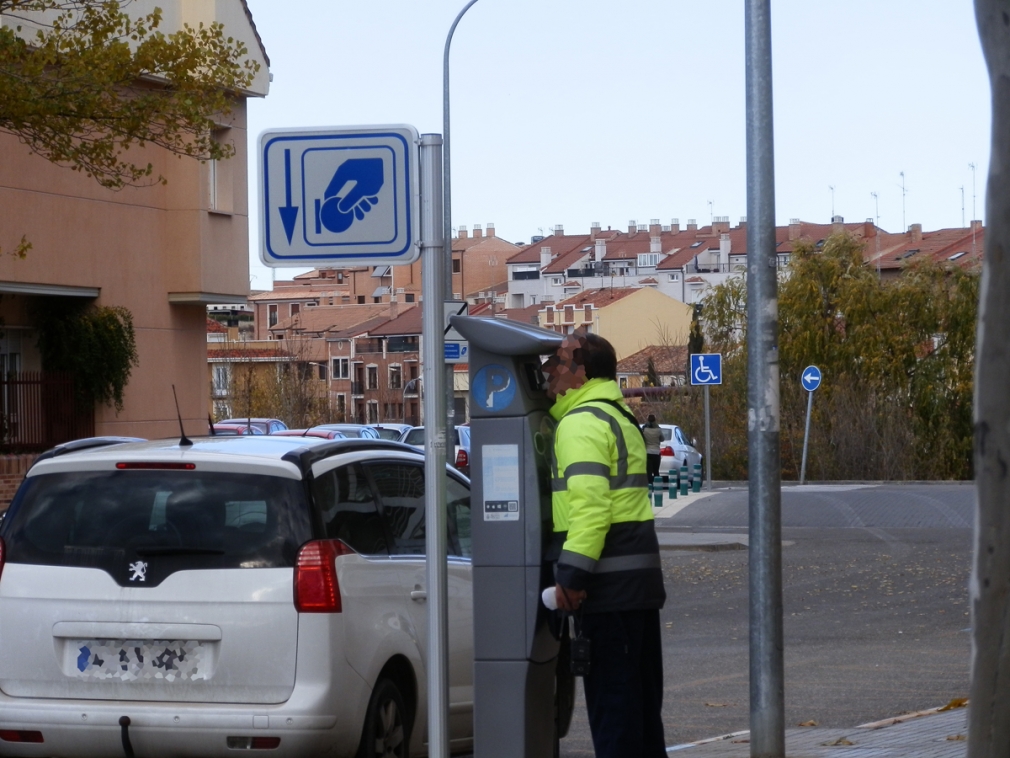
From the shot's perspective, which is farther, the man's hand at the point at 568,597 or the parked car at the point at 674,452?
the parked car at the point at 674,452

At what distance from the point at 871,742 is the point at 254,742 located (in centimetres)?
322

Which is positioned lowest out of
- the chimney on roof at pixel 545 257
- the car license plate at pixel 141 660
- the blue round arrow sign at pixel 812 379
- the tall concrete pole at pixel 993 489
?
the car license plate at pixel 141 660

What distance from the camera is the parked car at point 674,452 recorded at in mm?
40875

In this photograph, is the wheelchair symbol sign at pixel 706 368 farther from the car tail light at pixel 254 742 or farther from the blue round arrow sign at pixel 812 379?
the car tail light at pixel 254 742

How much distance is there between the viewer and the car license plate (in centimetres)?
592

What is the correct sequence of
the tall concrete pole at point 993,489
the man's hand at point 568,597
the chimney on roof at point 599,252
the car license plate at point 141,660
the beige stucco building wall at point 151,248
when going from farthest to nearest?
the chimney on roof at point 599,252 → the beige stucco building wall at point 151,248 → the car license plate at point 141,660 → the man's hand at point 568,597 → the tall concrete pole at point 993,489

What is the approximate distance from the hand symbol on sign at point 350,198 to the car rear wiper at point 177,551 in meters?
1.75

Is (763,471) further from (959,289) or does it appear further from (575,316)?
(575,316)

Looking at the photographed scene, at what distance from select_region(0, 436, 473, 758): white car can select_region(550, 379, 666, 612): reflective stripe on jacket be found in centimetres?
96

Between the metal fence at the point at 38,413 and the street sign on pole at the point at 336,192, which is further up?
the street sign on pole at the point at 336,192

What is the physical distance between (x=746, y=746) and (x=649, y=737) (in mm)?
1572

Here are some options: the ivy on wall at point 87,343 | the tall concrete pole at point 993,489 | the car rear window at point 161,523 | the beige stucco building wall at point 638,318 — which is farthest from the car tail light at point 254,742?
the beige stucco building wall at point 638,318

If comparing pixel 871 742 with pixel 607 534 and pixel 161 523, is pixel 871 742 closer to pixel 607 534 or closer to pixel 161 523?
pixel 607 534

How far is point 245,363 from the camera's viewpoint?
84000mm
